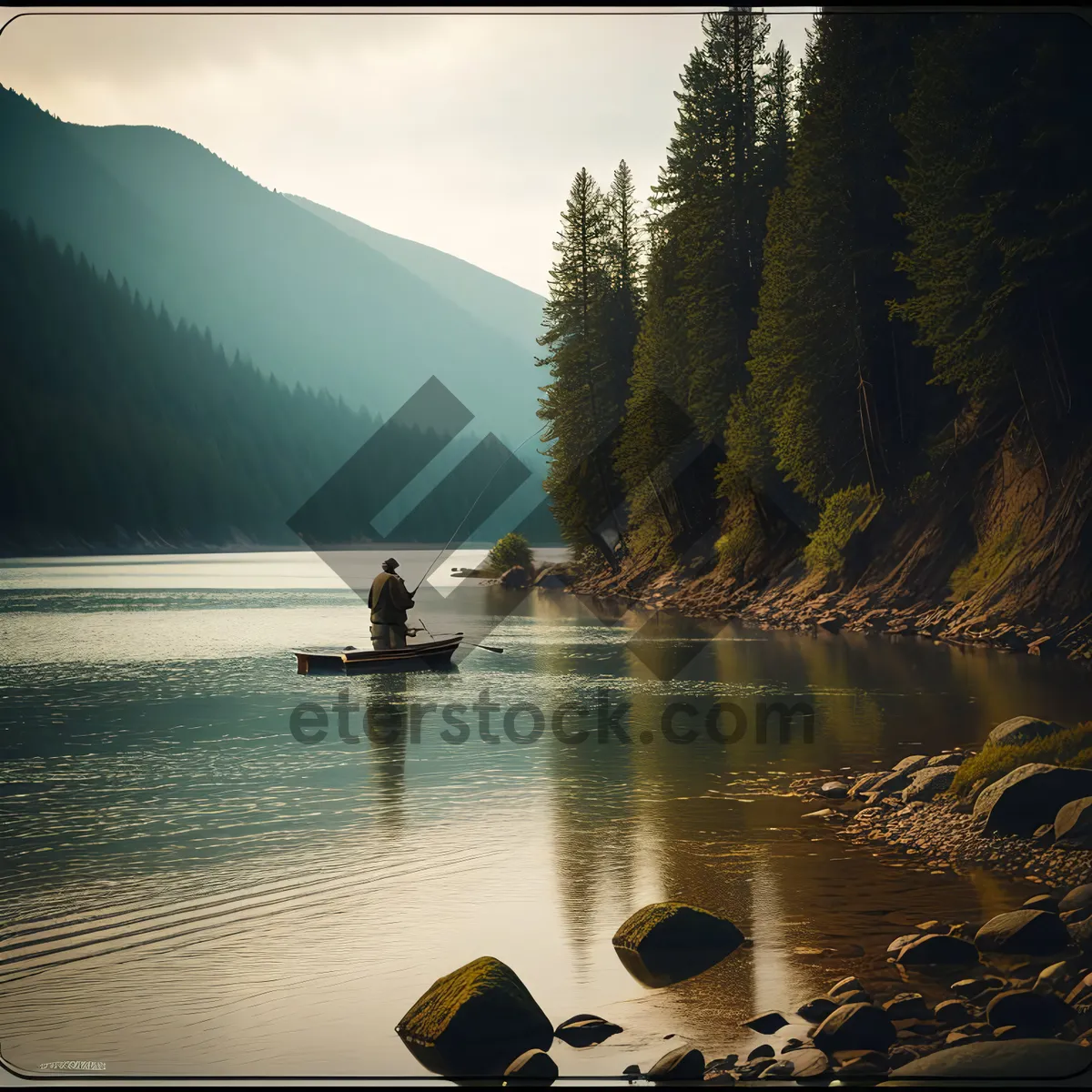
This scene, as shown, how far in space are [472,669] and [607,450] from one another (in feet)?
135

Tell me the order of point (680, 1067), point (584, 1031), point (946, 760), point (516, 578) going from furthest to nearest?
point (516, 578) → point (946, 760) → point (584, 1031) → point (680, 1067)

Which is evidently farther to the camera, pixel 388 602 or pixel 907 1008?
pixel 388 602

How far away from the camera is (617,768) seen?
73.0ft

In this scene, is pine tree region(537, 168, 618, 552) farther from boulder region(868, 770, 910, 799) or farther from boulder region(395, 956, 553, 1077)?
boulder region(395, 956, 553, 1077)

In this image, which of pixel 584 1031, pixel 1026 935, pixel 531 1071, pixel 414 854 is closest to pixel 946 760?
pixel 1026 935

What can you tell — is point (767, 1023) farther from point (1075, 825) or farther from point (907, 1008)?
point (1075, 825)

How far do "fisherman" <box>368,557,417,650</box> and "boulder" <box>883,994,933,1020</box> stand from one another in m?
25.5

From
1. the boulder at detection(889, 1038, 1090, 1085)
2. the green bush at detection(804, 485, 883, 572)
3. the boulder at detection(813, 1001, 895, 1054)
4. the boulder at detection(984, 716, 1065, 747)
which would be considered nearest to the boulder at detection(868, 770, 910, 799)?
the boulder at detection(984, 716, 1065, 747)

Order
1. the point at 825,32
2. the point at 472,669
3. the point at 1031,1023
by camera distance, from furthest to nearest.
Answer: the point at 825,32 → the point at 472,669 → the point at 1031,1023

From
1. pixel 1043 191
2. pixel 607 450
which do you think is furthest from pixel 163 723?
pixel 607 450

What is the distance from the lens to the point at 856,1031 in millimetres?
9469

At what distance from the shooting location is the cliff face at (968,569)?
3691 centimetres

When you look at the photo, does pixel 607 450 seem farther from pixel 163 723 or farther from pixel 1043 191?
pixel 163 723

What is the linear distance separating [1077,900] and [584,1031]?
5.67 meters
